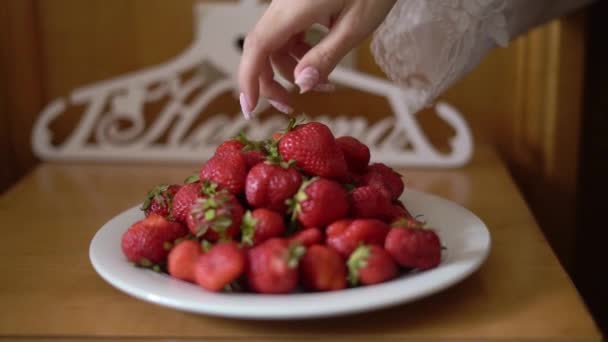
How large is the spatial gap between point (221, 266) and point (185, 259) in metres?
0.04

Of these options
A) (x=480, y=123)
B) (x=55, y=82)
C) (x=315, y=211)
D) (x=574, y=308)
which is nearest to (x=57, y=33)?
(x=55, y=82)

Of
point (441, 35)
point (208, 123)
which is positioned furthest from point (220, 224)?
point (208, 123)

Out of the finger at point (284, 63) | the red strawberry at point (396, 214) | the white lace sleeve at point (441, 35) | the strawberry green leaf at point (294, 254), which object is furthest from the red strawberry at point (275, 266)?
the white lace sleeve at point (441, 35)

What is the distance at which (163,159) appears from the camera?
1.08 meters

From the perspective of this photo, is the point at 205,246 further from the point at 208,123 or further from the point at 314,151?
the point at 208,123

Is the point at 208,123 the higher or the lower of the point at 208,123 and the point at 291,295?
the lower

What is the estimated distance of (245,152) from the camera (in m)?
0.64

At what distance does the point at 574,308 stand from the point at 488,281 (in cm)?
7

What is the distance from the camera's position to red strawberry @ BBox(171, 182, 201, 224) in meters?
0.61

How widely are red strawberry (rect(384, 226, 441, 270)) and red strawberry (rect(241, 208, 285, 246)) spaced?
0.08 m

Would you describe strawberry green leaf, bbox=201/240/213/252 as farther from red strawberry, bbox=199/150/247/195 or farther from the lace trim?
the lace trim

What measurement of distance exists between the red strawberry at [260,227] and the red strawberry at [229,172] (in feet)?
0.15

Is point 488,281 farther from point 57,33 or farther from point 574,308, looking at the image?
point 57,33

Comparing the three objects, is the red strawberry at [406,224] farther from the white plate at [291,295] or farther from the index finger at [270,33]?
the index finger at [270,33]
